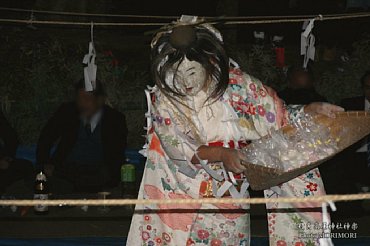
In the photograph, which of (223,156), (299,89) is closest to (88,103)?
(299,89)

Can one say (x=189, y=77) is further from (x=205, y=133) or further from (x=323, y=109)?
(x=323, y=109)

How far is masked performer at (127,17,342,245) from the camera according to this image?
8.07 ft

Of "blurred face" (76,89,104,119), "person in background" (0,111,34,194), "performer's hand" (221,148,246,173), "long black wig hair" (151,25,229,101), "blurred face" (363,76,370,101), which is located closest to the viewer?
"performer's hand" (221,148,246,173)

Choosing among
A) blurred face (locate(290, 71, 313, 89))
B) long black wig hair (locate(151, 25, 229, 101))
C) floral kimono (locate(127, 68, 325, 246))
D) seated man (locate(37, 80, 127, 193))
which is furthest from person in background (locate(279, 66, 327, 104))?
long black wig hair (locate(151, 25, 229, 101))

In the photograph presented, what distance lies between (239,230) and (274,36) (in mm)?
4432

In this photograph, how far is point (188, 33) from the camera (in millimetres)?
2410

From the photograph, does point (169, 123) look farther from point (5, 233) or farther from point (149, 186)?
point (5, 233)

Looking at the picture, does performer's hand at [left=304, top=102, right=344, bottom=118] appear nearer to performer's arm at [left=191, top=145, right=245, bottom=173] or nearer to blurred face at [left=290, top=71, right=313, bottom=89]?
performer's arm at [left=191, top=145, right=245, bottom=173]

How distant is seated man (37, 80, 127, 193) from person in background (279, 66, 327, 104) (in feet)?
3.73

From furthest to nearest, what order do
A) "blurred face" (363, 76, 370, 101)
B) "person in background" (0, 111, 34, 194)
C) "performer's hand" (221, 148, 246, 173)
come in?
1. "person in background" (0, 111, 34, 194)
2. "blurred face" (363, 76, 370, 101)
3. "performer's hand" (221, 148, 246, 173)

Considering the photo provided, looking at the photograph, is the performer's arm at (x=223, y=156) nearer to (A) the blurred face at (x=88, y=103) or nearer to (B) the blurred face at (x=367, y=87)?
(A) the blurred face at (x=88, y=103)

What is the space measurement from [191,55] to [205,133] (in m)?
0.30

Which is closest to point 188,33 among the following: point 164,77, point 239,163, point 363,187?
point 164,77

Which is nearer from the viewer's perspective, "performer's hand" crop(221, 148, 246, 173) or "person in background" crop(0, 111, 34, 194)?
"performer's hand" crop(221, 148, 246, 173)
